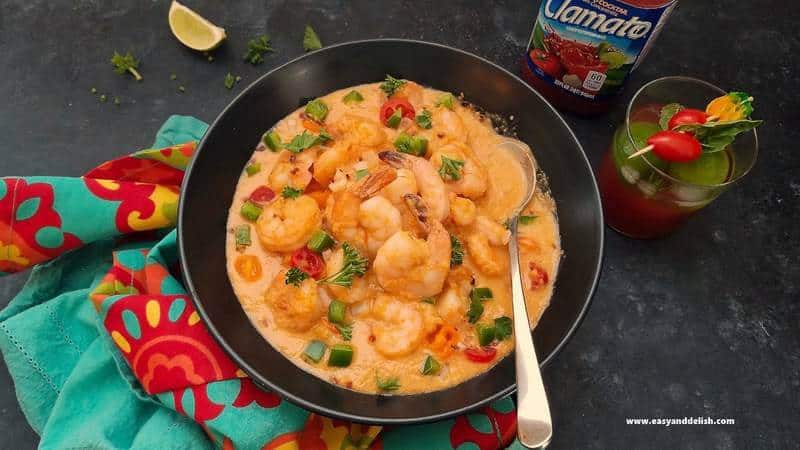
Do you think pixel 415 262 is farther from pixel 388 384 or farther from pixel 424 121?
pixel 424 121

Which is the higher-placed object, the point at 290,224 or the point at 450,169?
the point at 450,169

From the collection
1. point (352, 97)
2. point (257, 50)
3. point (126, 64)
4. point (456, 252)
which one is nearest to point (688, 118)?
point (456, 252)

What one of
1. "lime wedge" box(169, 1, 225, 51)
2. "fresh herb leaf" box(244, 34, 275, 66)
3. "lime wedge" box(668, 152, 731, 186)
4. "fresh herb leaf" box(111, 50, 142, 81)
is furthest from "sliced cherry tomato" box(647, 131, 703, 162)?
"fresh herb leaf" box(111, 50, 142, 81)

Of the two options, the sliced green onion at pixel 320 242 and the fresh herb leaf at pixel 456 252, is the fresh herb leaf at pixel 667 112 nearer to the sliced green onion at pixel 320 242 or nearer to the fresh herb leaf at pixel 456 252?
the fresh herb leaf at pixel 456 252

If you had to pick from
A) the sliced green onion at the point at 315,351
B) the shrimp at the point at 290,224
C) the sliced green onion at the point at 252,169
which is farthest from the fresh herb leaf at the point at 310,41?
the sliced green onion at the point at 315,351

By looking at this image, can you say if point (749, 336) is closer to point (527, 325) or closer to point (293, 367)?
point (527, 325)

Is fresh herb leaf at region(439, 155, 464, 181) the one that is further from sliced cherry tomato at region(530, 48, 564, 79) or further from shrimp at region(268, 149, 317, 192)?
sliced cherry tomato at region(530, 48, 564, 79)

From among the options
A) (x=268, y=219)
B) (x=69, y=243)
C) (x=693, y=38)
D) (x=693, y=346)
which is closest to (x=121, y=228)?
(x=69, y=243)
